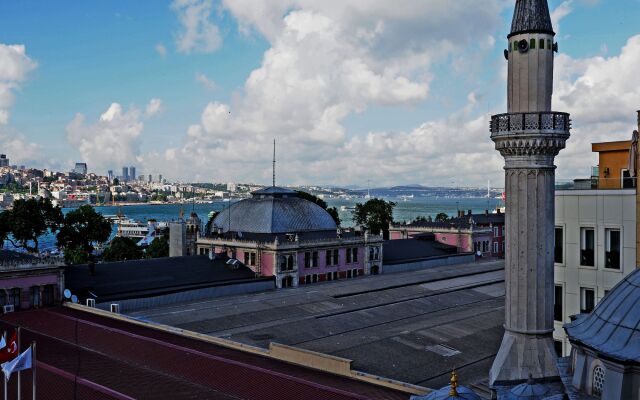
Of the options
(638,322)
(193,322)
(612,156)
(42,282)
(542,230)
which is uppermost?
(612,156)

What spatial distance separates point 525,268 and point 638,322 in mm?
9912

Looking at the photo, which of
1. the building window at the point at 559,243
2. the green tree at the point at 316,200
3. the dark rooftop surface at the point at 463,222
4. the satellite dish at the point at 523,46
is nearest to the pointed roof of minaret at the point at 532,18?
the satellite dish at the point at 523,46

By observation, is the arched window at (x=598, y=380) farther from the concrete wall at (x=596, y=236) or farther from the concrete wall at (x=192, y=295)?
the concrete wall at (x=192, y=295)

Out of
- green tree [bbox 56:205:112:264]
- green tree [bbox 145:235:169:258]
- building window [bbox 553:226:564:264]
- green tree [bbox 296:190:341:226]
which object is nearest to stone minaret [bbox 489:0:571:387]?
building window [bbox 553:226:564:264]

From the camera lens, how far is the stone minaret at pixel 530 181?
989 inches

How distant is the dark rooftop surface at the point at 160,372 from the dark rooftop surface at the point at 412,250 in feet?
162

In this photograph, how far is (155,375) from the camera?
93.0 ft

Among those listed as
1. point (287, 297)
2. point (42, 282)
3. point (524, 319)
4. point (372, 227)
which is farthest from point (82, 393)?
point (372, 227)

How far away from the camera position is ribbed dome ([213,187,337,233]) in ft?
243

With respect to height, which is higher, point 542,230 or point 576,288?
point 542,230

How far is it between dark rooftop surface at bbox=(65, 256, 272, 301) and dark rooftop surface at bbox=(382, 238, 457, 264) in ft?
79.2

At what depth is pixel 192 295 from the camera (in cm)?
5706

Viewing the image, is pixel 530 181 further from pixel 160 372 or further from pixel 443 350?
pixel 443 350

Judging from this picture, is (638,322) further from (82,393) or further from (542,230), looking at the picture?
(82,393)
